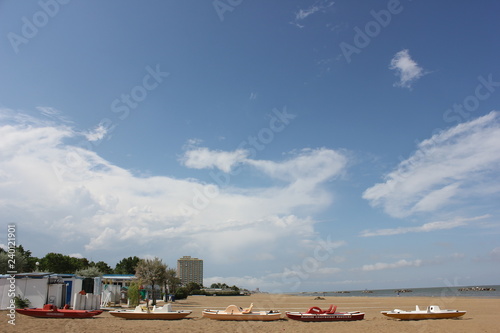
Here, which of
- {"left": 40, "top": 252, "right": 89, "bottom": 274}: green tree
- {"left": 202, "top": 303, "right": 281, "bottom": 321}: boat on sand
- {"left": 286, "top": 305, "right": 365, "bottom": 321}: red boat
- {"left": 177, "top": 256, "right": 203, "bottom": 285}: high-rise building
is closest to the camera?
{"left": 202, "top": 303, "right": 281, "bottom": 321}: boat on sand

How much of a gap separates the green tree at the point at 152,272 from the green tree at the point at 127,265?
5344 cm

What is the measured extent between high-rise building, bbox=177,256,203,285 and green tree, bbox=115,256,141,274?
73727 millimetres

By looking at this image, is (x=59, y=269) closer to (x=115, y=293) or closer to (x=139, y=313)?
(x=115, y=293)

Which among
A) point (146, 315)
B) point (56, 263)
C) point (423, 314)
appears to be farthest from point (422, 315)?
point (56, 263)

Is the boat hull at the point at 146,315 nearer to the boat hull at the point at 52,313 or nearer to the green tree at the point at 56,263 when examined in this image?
the boat hull at the point at 52,313

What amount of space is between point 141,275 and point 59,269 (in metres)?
30.0

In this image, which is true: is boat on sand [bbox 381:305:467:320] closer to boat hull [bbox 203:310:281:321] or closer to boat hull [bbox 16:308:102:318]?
boat hull [bbox 203:310:281:321]

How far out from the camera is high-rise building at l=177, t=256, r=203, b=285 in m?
165

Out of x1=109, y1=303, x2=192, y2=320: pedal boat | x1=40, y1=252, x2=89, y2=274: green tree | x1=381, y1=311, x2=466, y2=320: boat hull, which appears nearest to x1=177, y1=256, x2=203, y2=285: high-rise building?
x1=40, y1=252, x2=89, y2=274: green tree

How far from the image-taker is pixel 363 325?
66.1ft

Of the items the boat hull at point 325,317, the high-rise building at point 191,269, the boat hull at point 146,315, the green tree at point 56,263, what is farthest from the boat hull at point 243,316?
the high-rise building at point 191,269

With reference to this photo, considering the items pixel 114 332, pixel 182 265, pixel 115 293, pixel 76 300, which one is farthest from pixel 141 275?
pixel 182 265

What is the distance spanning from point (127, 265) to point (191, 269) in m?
81.9

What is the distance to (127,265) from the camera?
292 feet
